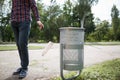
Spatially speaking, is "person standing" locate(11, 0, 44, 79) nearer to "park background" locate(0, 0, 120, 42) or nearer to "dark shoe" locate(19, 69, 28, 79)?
"dark shoe" locate(19, 69, 28, 79)

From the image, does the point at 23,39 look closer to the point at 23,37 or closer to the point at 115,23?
the point at 23,37

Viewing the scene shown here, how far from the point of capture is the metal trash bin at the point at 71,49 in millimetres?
4070

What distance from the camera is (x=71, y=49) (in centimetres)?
412

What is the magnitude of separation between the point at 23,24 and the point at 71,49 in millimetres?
1067

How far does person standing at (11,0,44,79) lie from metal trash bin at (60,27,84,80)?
69 centimetres

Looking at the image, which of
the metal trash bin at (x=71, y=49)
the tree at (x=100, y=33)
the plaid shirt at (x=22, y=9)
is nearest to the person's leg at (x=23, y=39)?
the plaid shirt at (x=22, y=9)

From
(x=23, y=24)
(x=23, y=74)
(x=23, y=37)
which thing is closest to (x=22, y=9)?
(x=23, y=24)

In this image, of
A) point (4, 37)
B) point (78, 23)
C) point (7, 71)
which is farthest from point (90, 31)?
point (7, 71)

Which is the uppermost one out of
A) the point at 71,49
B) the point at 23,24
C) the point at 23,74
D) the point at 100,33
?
the point at 23,24

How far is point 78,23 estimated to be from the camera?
61000mm

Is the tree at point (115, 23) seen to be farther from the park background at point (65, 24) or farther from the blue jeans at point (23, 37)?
the blue jeans at point (23, 37)

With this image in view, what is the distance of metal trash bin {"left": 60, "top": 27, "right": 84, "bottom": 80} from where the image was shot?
407 cm

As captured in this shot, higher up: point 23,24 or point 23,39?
point 23,24

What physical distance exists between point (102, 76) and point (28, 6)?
75.8 inches
